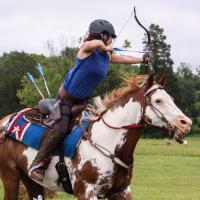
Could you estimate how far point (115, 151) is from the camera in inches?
316

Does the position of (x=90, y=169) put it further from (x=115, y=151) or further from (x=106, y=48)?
(x=106, y=48)

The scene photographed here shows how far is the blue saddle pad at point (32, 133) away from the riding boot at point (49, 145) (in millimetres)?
119

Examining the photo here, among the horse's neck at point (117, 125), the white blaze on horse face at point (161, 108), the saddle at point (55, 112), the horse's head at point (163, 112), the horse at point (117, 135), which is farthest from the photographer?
the saddle at point (55, 112)

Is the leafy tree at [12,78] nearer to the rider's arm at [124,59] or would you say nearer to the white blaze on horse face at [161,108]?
the rider's arm at [124,59]

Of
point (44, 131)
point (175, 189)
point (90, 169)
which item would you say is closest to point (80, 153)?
point (90, 169)

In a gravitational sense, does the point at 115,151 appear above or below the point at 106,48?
below

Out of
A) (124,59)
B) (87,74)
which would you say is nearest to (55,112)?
Result: (87,74)

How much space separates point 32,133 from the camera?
354 inches

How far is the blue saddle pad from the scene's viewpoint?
327 inches

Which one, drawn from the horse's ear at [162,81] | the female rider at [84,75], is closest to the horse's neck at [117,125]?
the horse's ear at [162,81]

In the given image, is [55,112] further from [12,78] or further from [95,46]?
[12,78]

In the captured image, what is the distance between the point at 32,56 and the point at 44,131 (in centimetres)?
11196

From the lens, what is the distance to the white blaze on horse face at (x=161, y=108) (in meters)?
7.61

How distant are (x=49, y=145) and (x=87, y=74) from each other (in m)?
1.09
